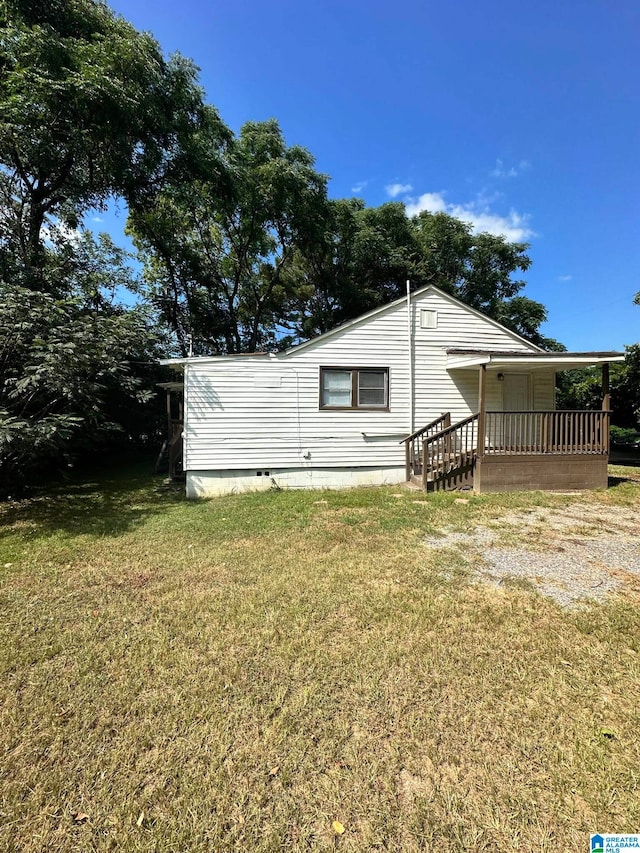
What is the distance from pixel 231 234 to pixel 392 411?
11.5 m

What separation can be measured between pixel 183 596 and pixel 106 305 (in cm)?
1258

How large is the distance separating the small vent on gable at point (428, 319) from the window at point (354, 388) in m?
1.59

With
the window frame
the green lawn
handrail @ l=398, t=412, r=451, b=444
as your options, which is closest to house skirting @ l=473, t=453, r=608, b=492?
handrail @ l=398, t=412, r=451, b=444

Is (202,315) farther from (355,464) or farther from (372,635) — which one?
(372,635)

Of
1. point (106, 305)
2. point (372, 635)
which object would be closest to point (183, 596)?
point (372, 635)

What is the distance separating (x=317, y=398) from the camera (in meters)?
8.76

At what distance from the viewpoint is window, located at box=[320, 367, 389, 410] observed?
8.85 m

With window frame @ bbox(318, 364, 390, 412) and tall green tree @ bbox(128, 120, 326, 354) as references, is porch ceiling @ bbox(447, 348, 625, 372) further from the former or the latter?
tall green tree @ bbox(128, 120, 326, 354)

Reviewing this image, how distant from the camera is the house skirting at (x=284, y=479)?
8219mm

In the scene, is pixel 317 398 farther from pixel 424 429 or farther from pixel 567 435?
pixel 567 435

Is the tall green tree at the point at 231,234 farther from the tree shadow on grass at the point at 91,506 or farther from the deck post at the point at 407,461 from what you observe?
the deck post at the point at 407,461

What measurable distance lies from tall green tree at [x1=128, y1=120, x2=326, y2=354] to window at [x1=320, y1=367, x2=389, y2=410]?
8.75m
